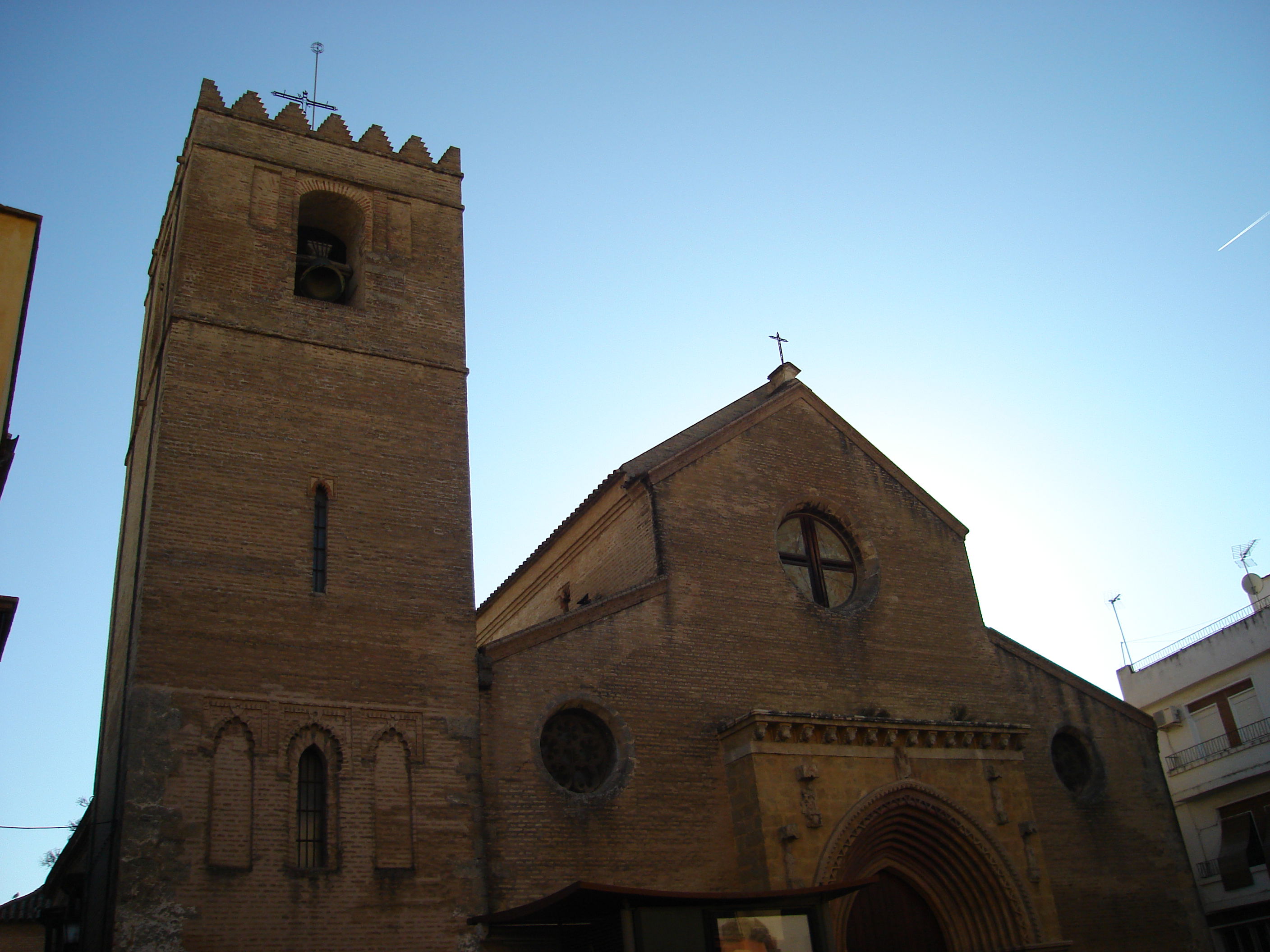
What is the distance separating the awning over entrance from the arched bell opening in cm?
850

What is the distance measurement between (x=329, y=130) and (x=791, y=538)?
30.1ft

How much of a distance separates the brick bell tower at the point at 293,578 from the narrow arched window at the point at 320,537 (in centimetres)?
4

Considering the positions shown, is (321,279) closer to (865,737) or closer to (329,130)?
(329,130)

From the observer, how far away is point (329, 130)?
17328mm

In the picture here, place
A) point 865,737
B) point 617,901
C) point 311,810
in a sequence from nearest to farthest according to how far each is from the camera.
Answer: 1. point 617,901
2. point 311,810
3. point 865,737

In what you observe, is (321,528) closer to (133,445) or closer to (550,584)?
(133,445)

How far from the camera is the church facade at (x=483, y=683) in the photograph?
39.0 feet

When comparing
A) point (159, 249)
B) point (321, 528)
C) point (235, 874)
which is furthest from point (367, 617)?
point (159, 249)

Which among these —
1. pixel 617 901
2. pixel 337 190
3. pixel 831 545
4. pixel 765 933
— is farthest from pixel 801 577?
pixel 337 190

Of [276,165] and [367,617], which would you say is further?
[276,165]

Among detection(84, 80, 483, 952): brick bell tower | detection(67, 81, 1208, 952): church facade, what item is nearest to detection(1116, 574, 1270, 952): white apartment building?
detection(67, 81, 1208, 952): church facade

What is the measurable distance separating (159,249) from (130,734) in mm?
9695

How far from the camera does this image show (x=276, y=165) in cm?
1639

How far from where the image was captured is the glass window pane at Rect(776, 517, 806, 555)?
17375mm
